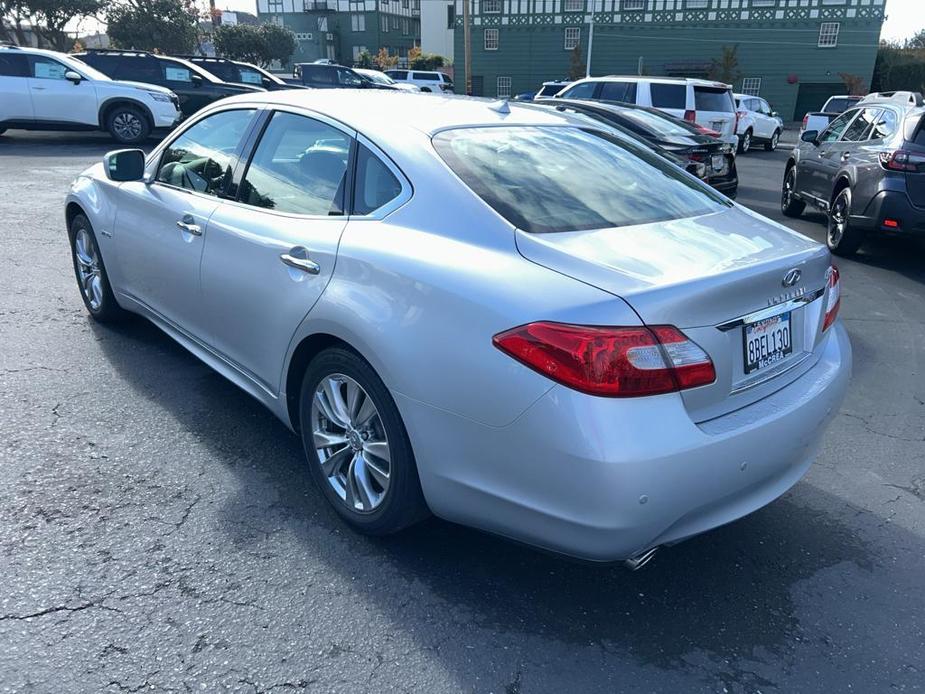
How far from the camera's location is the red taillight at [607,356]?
217 cm

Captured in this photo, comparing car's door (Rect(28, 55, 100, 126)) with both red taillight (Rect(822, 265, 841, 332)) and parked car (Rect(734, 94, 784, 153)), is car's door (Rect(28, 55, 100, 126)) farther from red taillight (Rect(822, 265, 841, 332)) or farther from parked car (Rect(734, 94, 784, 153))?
parked car (Rect(734, 94, 784, 153))

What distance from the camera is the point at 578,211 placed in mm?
2812

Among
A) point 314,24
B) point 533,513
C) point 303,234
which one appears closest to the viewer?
point 533,513

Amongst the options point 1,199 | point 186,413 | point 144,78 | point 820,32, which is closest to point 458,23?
point 820,32

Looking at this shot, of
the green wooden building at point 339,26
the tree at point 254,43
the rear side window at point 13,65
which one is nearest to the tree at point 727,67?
the rear side window at point 13,65

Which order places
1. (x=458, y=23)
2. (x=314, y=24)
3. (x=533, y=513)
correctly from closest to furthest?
(x=533, y=513)
(x=458, y=23)
(x=314, y=24)

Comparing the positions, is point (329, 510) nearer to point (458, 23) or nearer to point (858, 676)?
point (858, 676)

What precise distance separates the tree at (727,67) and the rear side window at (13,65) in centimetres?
3212

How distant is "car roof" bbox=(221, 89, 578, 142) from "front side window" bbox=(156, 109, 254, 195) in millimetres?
152

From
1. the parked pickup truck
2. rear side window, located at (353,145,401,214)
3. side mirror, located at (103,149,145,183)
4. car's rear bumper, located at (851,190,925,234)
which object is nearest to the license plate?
rear side window, located at (353,145,401,214)

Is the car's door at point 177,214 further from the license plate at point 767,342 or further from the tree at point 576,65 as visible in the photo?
the tree at point 576,65

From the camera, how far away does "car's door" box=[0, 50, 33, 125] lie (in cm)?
1425

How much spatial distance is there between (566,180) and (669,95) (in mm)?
15538

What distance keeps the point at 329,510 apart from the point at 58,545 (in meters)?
1.03
